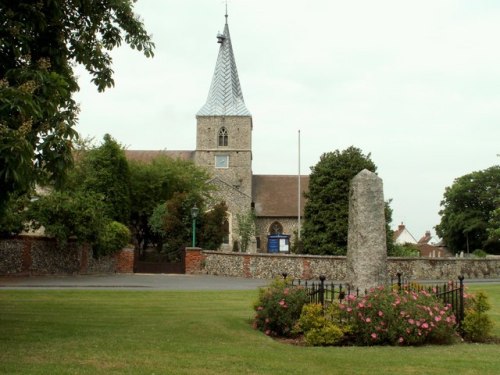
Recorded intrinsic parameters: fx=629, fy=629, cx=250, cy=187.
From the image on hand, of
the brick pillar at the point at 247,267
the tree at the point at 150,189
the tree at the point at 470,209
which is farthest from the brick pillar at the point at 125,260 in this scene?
the tree at the point at 470,209

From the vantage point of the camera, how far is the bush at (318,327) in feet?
36.2

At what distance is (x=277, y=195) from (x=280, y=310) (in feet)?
178

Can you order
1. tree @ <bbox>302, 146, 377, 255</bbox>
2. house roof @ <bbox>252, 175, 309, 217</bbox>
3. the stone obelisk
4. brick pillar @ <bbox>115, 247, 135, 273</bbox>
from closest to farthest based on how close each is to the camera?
the stone obelisk, brick pillar @ <bbox>115, 247, 135, 273</bbox>, tree @ <bbox>302, 146, 377, 255</bbox>, house roof @ <bbox>252, 175, 309, 217</bbox>

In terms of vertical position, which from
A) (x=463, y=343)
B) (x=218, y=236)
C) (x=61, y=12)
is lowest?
(x=463, y=343)

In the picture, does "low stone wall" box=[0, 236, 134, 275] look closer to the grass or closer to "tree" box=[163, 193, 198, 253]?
"tree" box=[163, 193, 198, 253]

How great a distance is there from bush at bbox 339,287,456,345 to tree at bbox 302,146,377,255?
2641 centimetres

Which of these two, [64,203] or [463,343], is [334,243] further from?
[463,343]

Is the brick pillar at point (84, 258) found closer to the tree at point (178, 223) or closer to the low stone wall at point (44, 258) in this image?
the low stone wall at point (44, 258)

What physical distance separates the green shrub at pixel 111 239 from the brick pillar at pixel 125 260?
32 centimetres

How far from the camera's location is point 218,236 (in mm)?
39219

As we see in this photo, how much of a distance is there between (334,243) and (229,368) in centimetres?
3045

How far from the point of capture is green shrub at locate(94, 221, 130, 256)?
3200 centimetres

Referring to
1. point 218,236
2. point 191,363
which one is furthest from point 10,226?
point 191,363

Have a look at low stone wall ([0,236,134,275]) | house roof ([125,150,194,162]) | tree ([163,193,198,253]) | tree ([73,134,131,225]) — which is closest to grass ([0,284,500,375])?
low stone wall ([0,236,134,275])
